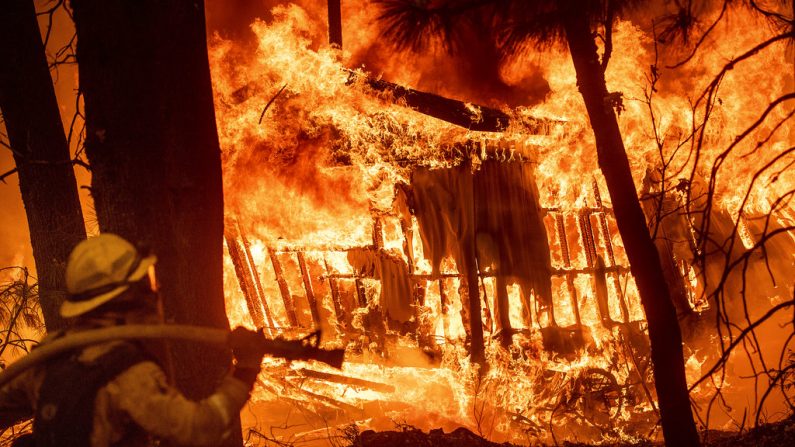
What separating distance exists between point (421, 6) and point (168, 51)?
2.18 meters

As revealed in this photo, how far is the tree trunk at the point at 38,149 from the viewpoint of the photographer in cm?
486

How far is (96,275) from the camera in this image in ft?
8.45

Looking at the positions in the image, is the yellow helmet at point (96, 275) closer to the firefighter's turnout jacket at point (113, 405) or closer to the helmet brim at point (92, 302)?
the helmet brim at point (92, 302)

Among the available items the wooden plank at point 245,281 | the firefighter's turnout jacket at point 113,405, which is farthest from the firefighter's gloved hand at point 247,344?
the wooden plank at point 245,281

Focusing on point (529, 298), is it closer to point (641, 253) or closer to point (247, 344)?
point (641, 253)

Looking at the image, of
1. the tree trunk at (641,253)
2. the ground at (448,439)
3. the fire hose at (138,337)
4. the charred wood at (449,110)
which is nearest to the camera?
the fire hose at (138,337)

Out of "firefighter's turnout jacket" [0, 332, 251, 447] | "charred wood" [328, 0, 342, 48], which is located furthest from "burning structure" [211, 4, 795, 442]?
"firefighter's turnout jacket" [0, 332, 251, 447]

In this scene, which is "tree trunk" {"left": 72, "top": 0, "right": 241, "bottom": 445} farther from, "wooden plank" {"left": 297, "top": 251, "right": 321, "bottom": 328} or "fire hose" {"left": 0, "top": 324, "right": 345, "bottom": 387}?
"wooden plank" {"left": 297, "top": 251, "right": 321, "bottom": 328}

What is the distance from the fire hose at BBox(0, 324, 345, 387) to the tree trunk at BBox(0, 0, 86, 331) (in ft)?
9.50

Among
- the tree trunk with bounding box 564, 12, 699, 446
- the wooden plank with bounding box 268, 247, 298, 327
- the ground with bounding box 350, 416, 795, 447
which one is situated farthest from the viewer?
the wooden plank with bounding box 268, 247, 298, 327

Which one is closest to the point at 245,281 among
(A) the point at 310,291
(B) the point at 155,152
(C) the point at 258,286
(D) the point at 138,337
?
(C) the point at 258,286

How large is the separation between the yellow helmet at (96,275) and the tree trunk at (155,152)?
1.36 feet

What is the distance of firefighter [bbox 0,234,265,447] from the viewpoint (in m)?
2.36

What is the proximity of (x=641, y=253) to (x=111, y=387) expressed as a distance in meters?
3.79
